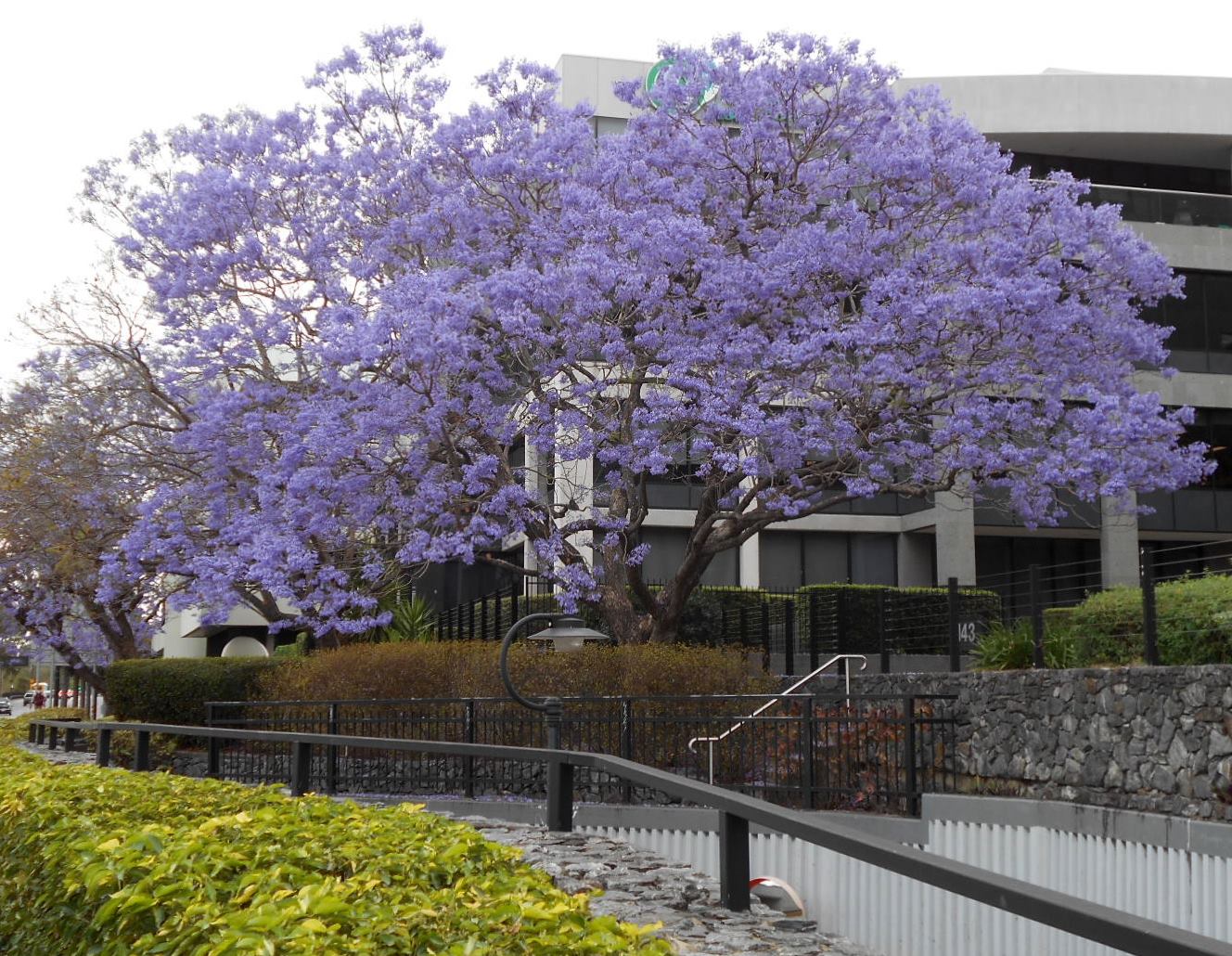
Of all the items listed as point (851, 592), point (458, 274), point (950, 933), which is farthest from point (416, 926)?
point (851, 592)

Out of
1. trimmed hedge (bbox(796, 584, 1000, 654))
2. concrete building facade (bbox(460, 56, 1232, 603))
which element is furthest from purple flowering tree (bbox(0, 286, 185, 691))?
trimmed hedge (bbox(796, 584, 1000, 654))

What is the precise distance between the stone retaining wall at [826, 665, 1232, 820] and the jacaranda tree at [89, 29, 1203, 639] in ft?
16.9

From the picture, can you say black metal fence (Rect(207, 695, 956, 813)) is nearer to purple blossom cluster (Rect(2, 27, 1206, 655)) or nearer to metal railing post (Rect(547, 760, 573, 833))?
purple blossom cluster (Rect(2, 27, 1206, 655))

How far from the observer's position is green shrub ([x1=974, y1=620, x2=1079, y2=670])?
17.8 m

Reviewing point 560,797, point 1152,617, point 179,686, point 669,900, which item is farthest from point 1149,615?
point 179,686

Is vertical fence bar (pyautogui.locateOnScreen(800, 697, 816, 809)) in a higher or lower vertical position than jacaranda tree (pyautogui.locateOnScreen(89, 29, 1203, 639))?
lower

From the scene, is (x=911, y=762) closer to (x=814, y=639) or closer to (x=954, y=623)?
(x=954, y=623)

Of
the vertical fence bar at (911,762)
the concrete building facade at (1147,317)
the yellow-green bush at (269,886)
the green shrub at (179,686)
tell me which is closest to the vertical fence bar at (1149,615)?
the vertical fence bar at (911,762)

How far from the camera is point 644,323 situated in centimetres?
2192

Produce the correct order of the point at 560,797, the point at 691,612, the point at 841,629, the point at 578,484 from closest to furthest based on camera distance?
the point at 560,797 < the point at 841,629 < the point at 578,484 < the point at 691,612

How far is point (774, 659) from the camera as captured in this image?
28.4 m

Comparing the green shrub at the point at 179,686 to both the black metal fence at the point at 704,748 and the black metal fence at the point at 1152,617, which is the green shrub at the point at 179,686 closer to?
the black metal fence at the point at 704,748

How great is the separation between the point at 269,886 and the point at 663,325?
58.0 feet

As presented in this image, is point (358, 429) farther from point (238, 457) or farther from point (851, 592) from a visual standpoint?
point (851, 592)
